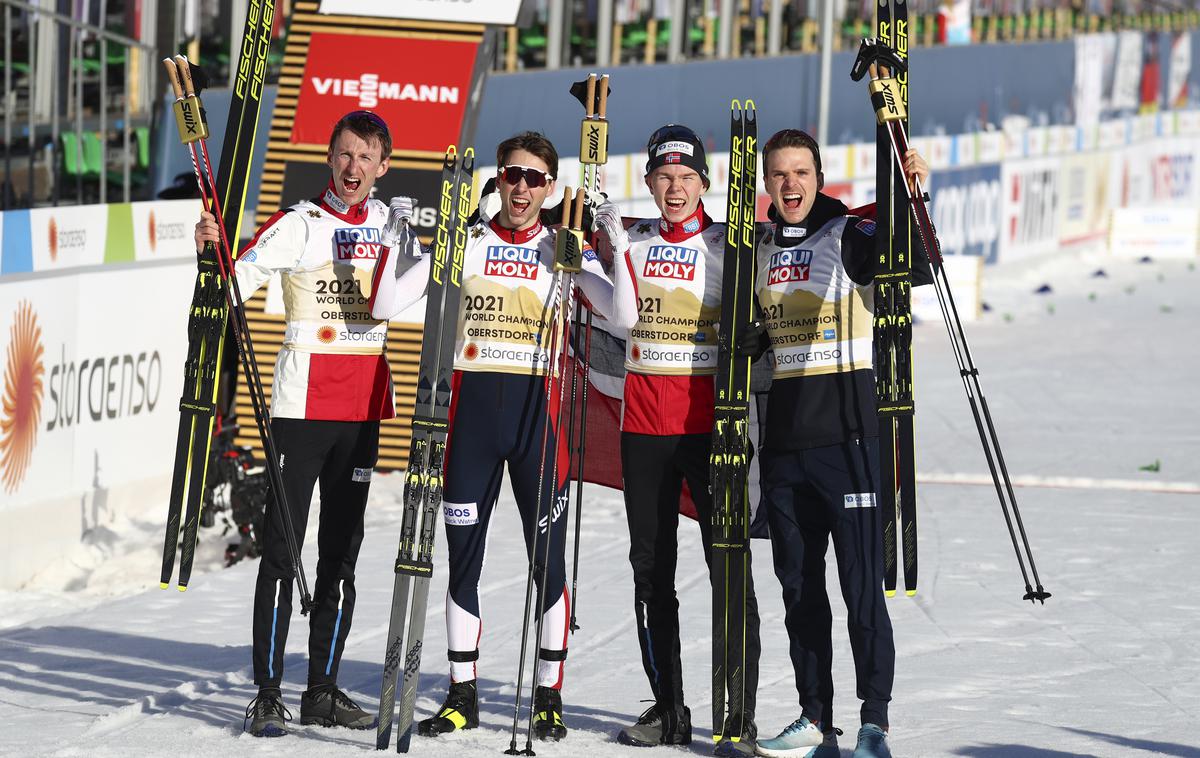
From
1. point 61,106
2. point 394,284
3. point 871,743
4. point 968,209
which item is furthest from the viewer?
point 968,209

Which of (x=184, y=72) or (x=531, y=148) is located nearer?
(x=531, y=148)

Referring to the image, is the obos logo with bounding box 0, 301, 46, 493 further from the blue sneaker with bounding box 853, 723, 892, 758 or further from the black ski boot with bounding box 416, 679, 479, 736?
the blue sneaker with bounding box 853, 723, 892, 758

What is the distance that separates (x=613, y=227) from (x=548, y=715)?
4.84ft

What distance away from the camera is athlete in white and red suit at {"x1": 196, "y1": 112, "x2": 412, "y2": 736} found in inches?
214

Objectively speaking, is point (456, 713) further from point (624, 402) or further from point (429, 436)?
point (624, 402)

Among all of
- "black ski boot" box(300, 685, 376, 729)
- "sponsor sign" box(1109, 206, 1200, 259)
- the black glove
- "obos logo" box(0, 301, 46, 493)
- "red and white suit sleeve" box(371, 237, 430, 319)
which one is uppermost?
"sponsor sign" box(1109, 206, 1200, 259)

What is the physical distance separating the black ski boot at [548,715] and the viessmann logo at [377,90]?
677 centimetres

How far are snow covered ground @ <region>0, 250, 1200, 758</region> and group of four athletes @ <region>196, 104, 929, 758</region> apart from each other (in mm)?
263

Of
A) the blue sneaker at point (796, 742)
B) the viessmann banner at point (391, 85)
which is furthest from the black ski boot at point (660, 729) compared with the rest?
the viessmann banner at point (391, 85)

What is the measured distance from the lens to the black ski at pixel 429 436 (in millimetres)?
5238

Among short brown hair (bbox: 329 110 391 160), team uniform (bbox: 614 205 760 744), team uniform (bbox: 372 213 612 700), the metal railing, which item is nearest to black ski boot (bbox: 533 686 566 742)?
team uniform (bbox: 372 213 612 700)

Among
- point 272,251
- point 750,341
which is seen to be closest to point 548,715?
point 750,341

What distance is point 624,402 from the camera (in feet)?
17.6

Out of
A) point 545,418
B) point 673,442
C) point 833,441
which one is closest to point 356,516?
point 545,418
